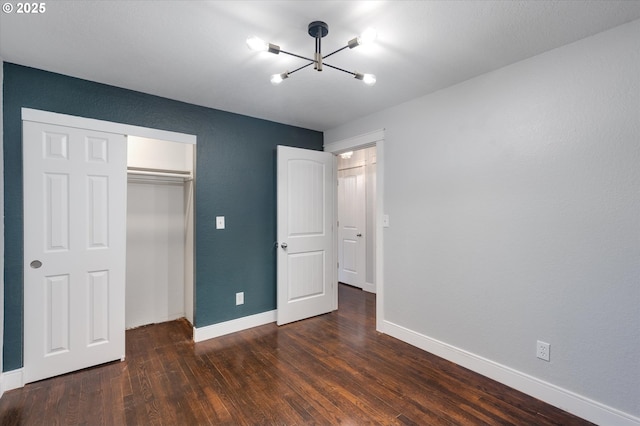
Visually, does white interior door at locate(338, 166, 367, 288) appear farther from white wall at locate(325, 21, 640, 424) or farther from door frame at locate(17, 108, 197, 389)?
door frame at locate(17, 108, 197, 389)

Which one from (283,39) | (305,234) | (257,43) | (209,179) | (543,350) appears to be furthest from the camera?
(305,234)

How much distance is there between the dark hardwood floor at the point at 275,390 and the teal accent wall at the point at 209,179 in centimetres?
49

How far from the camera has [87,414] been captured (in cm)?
196

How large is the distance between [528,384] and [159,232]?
12.6 ft

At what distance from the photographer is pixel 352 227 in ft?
17.6

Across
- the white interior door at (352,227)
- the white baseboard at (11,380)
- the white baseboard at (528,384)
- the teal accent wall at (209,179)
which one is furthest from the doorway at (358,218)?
the white baseboard at (11,380)

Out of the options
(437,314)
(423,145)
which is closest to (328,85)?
(423,145)

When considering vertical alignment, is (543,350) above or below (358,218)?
below

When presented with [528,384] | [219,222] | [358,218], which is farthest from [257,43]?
[358,218]

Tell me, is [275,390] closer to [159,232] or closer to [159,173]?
[159,232]

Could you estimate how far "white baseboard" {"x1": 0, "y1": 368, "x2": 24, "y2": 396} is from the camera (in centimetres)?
217

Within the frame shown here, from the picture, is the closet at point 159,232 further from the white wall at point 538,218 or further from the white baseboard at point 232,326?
the white wall at point 538,218

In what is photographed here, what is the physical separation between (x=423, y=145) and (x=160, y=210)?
3055mm

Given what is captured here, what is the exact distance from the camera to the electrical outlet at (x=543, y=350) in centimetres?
209
